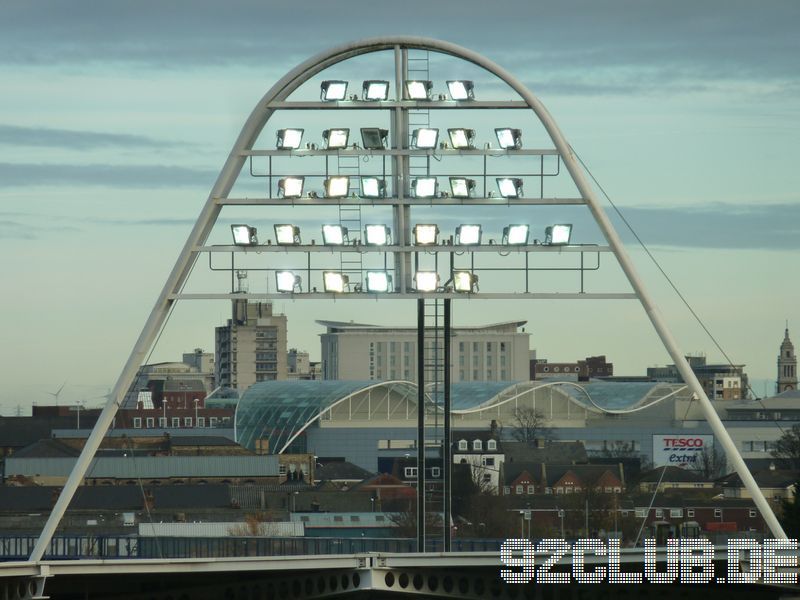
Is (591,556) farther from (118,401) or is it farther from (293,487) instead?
(293,487)

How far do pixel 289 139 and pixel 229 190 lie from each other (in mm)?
2491

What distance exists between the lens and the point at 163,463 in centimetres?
17862

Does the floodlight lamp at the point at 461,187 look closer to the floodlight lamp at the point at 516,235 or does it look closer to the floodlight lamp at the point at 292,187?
the floodlight lamp at the point at 516,235

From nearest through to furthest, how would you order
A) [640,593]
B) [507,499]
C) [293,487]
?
1. [640,593]
2. [507,499]
3. [293,487]

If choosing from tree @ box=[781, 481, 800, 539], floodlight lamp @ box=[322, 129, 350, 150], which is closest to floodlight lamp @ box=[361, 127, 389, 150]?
floodlight lamp @ box=[322, 129, 350, 150]

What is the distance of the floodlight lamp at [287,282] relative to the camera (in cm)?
6550

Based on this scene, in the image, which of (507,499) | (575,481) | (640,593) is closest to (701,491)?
(575,481)

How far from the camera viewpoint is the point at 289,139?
213 feet

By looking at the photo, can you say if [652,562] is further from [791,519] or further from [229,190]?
[791,519]

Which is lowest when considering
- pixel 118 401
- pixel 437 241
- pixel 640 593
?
pixel 640 593

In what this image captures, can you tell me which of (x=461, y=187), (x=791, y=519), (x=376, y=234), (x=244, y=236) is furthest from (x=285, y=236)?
(x=791, y=519)

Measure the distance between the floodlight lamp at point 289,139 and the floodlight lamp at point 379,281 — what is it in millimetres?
4239

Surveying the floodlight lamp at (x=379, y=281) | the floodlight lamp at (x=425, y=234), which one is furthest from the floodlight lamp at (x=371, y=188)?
the floodlight lamp at (x=379, y=281)

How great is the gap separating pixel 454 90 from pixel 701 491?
111117 millimetres
